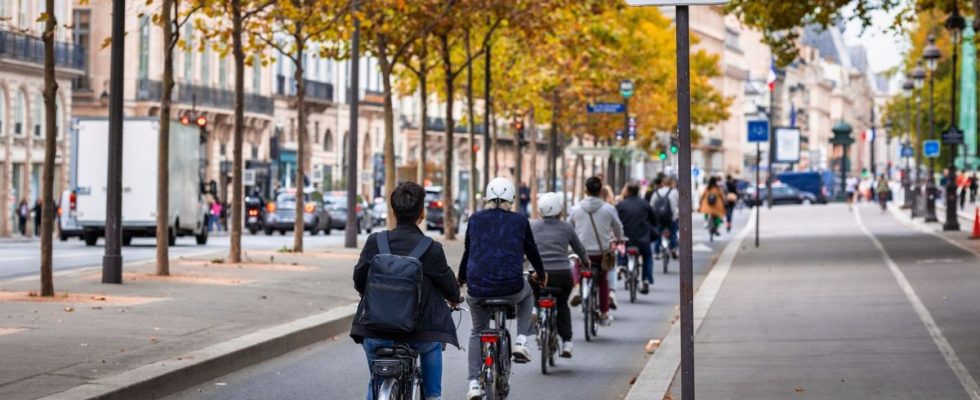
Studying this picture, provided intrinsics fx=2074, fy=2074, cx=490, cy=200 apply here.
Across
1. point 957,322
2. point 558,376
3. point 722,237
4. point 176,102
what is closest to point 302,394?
point 558,376

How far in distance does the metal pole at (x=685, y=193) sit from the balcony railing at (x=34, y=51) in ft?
172

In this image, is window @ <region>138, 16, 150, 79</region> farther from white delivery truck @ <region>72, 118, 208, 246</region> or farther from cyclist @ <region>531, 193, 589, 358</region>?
cyclist @ <region>531, 193, 589, 358</region>

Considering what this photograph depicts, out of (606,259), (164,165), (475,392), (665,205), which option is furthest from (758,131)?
(475,392)

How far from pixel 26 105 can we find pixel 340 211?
1023 centimetres

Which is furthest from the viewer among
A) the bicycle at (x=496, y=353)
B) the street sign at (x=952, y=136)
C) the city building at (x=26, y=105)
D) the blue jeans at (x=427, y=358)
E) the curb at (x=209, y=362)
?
the city building at (x=26, y=105)

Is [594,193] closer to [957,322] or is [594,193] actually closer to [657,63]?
[957,322]

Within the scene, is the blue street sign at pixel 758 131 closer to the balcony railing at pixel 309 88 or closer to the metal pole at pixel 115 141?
the metal pole at pixel 115 141

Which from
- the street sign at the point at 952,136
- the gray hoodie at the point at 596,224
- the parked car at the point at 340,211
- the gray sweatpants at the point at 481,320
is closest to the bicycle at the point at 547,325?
the gray sweatpants at the point at 481,320

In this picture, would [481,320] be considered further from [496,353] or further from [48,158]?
[48,158]

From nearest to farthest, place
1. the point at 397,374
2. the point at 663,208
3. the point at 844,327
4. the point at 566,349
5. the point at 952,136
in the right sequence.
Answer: the point at 397,374 < the point at 566,349 < the point at 844,327 < the point at 663,208 < the point at 952,136

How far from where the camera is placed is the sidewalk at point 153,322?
14.1 m

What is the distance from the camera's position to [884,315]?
822 inches

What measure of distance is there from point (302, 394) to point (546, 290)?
7.96 feet

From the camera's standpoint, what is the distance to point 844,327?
19422 mm
